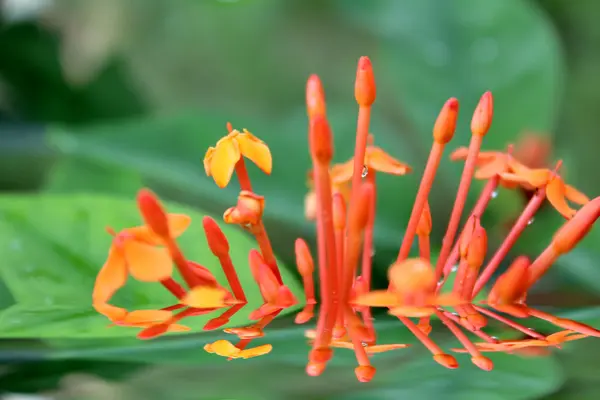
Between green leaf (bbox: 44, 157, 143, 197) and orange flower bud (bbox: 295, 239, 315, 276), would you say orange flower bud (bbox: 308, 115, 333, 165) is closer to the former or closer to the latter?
Answer: orange flower bud (bbox: 295, 239, 315, 276)

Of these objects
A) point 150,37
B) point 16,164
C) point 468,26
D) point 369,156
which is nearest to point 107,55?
point 150,37

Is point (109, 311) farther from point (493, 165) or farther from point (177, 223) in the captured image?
point (493, 165)

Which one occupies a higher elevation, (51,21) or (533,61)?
Answer: (51,21)

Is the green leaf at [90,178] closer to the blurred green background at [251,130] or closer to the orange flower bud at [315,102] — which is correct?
the blurred green background at [251,130]

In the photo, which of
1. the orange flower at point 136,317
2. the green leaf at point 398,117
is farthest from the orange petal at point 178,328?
the green leaf at point 398,117

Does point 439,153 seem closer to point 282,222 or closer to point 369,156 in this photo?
point 369,156

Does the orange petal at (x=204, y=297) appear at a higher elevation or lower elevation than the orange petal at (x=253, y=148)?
lower

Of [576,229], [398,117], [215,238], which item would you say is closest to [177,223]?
[215,238]
